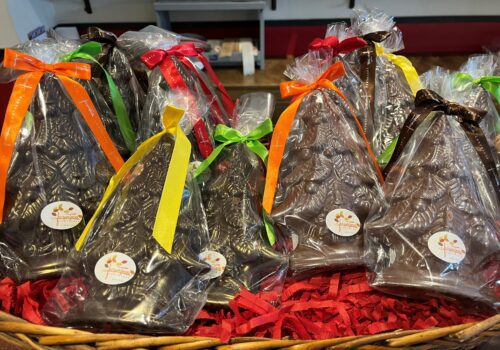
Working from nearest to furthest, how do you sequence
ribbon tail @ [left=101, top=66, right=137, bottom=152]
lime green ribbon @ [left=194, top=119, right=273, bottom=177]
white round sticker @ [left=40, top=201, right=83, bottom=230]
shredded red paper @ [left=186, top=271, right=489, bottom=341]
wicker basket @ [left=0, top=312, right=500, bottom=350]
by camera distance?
wicker basket @ [left=0, top=312, right=500, bottom=350]
shredded red paper @ [left=186, top=271, right=489, bottom=341]
white round sticker @ [left=40, top=201, right=83, bottom=230]
lime green ribbon @ [left=194, top=119, right=273, bottom=177]
ribbon tail @ [left=101, top=66, right=137, bottom=152]

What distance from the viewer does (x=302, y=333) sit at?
703mm

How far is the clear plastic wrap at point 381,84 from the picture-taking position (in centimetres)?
109

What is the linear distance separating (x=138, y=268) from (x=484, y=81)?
96 centimetres

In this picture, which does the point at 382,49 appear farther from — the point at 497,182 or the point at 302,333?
the point at 302,333

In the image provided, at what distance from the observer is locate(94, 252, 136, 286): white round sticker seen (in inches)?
27.4

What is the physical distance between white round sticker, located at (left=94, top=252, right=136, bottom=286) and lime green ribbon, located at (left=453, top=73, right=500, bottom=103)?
0.89m

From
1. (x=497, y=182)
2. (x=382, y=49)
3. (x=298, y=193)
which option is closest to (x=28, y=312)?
(x=298, y=193)

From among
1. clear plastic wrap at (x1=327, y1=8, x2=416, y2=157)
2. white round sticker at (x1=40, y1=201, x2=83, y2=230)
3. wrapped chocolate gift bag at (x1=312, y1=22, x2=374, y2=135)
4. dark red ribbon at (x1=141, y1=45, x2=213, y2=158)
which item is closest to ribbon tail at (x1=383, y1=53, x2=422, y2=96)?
clear plastic wrap at (x1=327, y1=8, x2=416, y2=157)

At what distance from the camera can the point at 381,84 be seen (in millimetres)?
1128

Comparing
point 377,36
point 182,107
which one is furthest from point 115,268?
point 377,36

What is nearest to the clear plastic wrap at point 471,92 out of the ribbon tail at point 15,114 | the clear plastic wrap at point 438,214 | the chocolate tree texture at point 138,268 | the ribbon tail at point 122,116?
the clear plastic wrap at point 438,214

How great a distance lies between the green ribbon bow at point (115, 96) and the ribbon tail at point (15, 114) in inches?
4.9

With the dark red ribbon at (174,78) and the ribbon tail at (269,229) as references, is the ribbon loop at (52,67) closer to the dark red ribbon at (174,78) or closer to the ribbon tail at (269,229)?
the dark red ribbon at (174,78)

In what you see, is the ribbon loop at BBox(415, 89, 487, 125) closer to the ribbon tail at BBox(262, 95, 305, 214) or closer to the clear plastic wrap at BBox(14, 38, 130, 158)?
the ribbon tail at BBox(262, 95, 305, 214)
